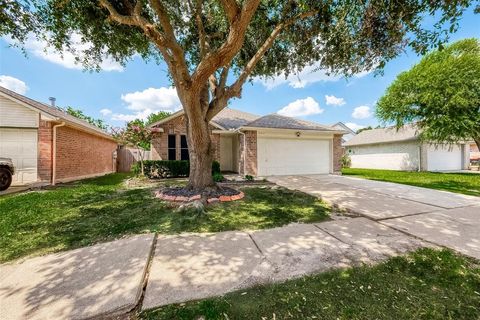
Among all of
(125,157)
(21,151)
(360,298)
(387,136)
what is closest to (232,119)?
(125,157)

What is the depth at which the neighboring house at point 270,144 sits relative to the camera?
37.8 ft

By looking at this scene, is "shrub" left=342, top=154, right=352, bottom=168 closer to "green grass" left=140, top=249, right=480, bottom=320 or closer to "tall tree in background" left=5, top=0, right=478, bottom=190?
"tall tree in background" left=5, top=0, right=478, bottom=190

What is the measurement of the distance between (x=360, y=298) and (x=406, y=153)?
21.6 m

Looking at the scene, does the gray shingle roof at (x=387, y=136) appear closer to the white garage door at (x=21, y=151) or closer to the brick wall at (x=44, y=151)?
the brick wall at (x=44, y=151)

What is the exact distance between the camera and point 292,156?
482 inches

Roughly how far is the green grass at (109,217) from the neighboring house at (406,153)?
17.3 meters

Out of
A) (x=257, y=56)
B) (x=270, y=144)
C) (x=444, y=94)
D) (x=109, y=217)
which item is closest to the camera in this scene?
(x=109, y=217)

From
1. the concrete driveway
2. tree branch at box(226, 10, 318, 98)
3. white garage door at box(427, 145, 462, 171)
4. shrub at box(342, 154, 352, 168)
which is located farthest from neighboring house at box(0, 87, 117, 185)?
white garage door at box(427, 145, 462, 171)

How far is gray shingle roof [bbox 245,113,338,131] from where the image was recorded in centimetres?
1167

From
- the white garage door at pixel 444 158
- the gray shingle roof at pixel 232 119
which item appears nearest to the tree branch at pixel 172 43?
the gray shingle roof at pixel 232 119

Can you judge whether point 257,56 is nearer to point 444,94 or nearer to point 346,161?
point 444,94

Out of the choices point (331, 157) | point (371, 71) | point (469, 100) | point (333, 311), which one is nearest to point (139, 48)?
point (371, 71)

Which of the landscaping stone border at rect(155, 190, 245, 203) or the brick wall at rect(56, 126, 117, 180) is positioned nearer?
the landscaping stone border at rect(155, 190, 245, 203)

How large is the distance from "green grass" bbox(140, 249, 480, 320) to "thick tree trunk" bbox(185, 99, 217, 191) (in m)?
4.74
